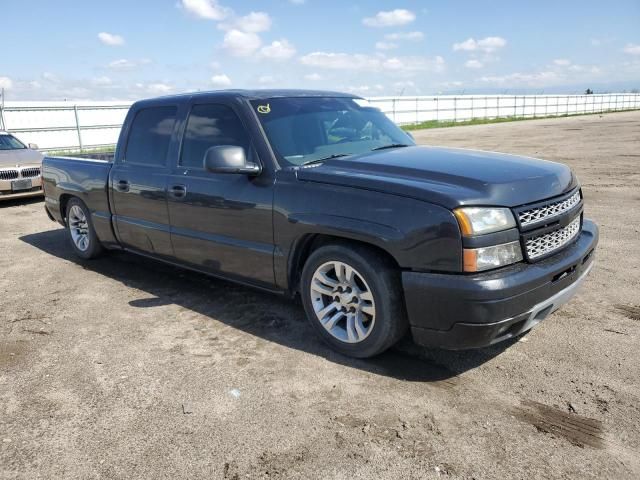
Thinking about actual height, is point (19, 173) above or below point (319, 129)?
below

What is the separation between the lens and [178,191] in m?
4.59

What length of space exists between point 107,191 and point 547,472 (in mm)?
4693

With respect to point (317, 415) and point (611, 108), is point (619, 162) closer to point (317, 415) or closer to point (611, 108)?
point (317, 415)

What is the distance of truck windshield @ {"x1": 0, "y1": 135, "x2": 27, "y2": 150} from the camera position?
1125 cm

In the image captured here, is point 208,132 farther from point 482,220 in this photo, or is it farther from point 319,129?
point 482,220

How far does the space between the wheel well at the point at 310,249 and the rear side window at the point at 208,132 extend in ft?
2.79

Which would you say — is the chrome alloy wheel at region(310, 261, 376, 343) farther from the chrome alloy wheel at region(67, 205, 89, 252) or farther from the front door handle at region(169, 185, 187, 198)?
the chrome alloy wheel at region(67, 205, 89, 252)

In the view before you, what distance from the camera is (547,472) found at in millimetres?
2514

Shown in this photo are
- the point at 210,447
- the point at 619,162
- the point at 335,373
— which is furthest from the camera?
the point at 619,162

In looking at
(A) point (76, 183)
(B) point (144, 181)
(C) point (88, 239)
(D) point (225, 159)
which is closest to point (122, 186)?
(B) point (144, 181)

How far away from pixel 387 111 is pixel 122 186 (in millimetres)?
32872

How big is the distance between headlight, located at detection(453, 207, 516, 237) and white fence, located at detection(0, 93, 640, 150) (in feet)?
15.9

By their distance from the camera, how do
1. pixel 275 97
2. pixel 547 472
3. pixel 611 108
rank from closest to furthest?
1. pixel 547 472
2. pixel 275 97
3. pixel 611 108

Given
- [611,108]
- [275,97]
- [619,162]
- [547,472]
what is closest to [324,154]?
[275,97]
